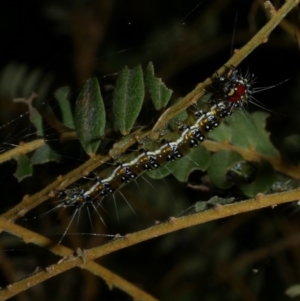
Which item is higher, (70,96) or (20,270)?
(70,96)

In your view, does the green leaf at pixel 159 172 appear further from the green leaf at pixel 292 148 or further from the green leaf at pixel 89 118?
the green leaf at pixel 292 148

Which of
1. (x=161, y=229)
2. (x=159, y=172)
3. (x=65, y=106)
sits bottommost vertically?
(x=161, y=229)

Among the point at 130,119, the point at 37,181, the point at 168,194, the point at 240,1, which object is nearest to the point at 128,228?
the point at 168,194

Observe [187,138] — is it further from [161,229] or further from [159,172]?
[161,229]

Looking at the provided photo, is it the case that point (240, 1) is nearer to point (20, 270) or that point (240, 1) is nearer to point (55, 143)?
point (55, 143)

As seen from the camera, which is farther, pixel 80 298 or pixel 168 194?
pixel 80 298

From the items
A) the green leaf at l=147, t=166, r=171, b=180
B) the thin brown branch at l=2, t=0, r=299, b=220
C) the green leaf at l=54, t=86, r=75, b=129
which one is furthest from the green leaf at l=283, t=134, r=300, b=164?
the green leaf at l=54, t=86, r=75, b=129

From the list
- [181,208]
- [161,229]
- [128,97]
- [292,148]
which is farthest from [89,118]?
[181,208]
